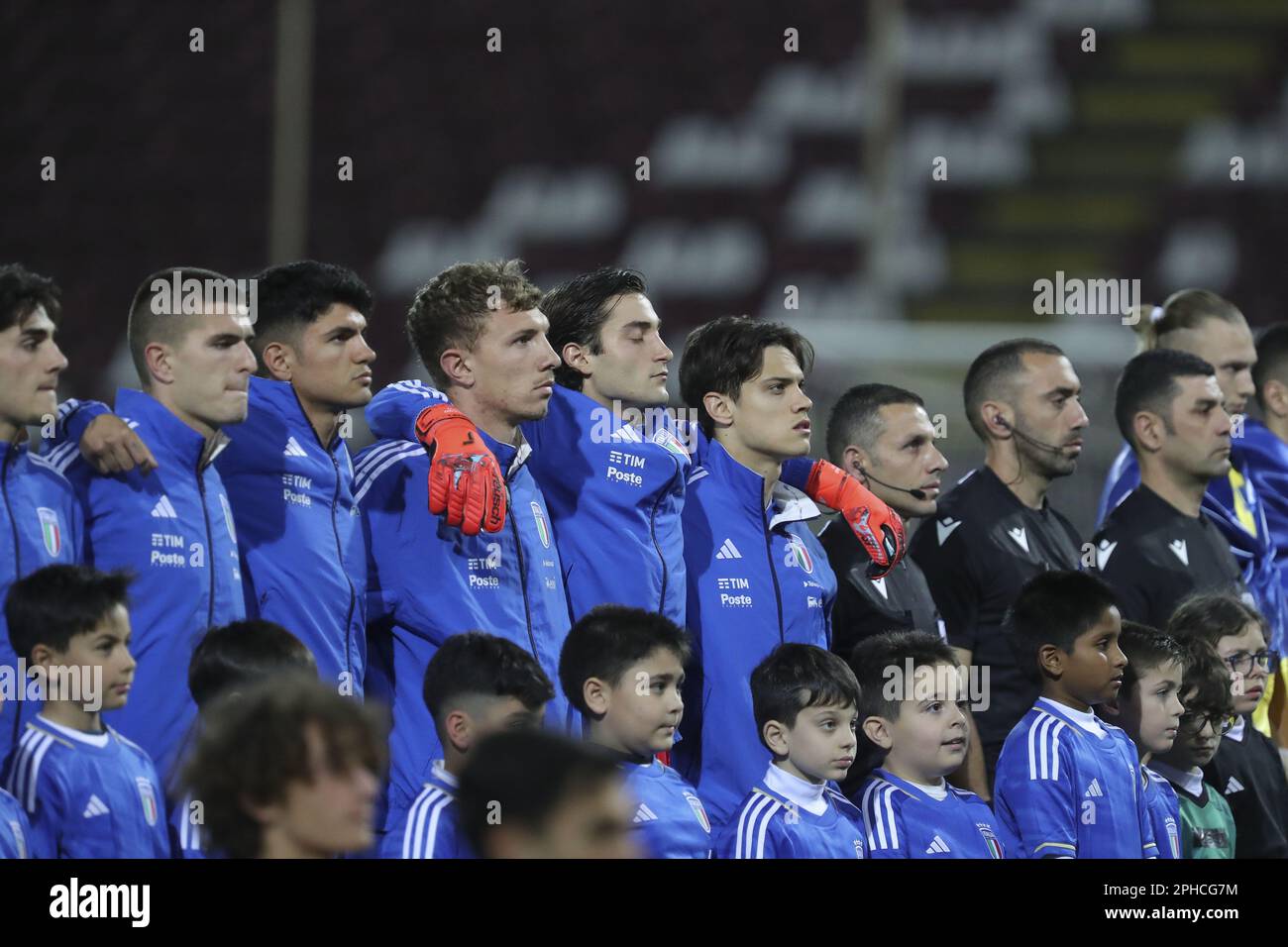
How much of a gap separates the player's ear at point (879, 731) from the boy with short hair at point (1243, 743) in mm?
943

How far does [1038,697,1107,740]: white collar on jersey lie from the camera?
4562mm

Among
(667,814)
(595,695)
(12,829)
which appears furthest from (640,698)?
(12,829)

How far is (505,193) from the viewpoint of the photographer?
15.5 metres

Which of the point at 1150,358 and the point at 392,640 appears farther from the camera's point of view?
the point at 1150,358

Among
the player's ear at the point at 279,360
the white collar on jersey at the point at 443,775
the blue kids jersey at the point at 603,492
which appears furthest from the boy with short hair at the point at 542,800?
the player's ear at the point at 279,360

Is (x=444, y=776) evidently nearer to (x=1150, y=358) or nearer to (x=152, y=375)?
(x=152, y=375)

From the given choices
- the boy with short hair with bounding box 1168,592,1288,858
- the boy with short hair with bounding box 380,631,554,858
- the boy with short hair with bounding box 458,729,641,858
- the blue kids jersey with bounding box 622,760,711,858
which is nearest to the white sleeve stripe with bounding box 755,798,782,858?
the blue kids jersey with bounding box 622,760,711,858

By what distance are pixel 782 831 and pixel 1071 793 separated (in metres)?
0.73

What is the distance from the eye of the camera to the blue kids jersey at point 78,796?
364 cm

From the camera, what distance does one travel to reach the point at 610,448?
4.54 meters

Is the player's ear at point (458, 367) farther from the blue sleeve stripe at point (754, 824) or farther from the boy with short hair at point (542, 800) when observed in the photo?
the boy with short hair at point (542, 800)

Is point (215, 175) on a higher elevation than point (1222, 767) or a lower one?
higher

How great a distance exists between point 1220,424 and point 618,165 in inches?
415
